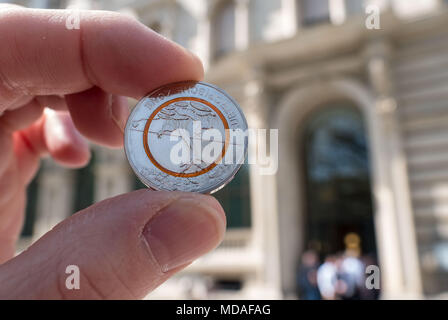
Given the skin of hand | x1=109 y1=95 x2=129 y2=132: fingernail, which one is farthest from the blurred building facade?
the skin of hand

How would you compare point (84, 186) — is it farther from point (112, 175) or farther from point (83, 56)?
point (83, 56)

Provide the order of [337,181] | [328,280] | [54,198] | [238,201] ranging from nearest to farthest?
[328,280] → [337,181] → [238,201] → [54,198]

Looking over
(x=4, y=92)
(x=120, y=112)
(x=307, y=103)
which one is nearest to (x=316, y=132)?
(x=307, y=103)

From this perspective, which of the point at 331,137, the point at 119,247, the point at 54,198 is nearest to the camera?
the point at 119,247

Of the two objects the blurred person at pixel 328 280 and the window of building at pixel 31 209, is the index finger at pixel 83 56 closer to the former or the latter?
the blurred person at pixel 328 280

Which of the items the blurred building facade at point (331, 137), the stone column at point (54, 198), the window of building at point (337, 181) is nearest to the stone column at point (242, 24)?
the blurred building facade at point (331, 137)

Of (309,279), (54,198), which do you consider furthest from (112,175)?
(309,279)

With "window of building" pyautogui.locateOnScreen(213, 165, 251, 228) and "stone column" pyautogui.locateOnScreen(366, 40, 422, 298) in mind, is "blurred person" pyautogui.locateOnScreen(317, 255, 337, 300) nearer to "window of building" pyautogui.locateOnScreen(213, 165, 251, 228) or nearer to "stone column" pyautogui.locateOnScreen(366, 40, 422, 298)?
"stone column" pyautogui.locateOnScreen(366, 40, 422, 298)

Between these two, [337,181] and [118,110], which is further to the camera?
[337,181]
